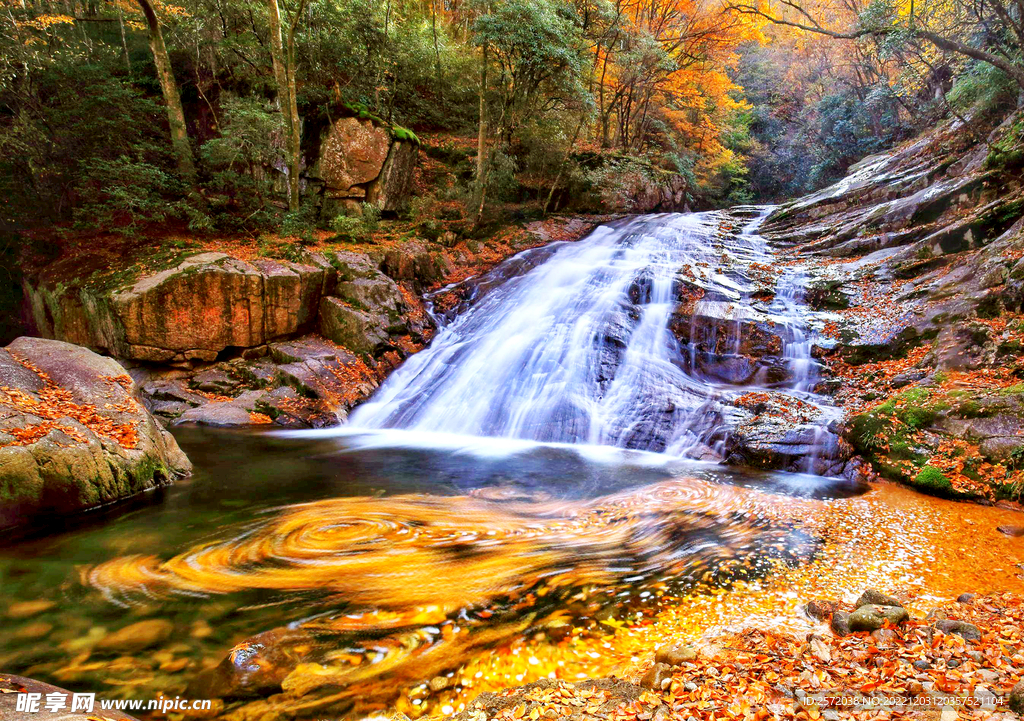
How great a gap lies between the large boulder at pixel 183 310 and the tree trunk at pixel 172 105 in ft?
9.77

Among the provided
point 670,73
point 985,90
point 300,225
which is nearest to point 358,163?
point 300,225

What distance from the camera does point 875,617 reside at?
9.66 feet

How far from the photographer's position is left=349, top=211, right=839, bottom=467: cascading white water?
8.88 m

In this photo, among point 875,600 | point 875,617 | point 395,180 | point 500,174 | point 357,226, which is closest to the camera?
point 875,617

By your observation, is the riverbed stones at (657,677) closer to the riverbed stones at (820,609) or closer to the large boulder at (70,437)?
the riverbed stones at (820,609)

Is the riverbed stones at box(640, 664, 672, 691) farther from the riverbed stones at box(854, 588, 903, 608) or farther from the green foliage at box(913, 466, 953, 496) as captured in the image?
the green foliage at box(913, 466, 953, 496)

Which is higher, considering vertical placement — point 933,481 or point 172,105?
point 172,105

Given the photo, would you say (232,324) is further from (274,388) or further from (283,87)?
(283,87)

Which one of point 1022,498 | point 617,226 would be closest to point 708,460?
point 1022,498

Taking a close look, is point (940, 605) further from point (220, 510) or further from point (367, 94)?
point (367, 94)

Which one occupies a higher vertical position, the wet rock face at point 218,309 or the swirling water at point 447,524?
the wet rock face at point 218,309

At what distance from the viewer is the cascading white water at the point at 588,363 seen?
888 cm

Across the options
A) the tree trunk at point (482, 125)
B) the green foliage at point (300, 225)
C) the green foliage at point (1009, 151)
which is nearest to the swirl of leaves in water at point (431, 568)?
the green foliage at point (300, 225)

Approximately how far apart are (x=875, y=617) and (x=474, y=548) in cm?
307
